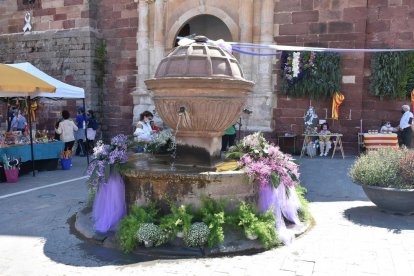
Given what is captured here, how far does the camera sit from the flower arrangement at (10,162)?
824cm

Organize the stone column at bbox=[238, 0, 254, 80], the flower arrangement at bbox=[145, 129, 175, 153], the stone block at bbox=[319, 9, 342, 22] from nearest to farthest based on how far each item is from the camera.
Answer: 1. the flower arrangement at bbox=[145, 129, 175, 153]
2. the stone block at bbox=[319, 9, 342, 22]
3. the stone column at bbox=[238, 0, 254, 80]

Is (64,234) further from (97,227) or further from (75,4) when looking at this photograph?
(75,4)

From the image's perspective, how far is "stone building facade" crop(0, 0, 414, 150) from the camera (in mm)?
10797

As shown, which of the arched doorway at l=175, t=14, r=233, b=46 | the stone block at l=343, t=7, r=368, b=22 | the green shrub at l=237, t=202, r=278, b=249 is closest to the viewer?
the green shrub at l=237, t=202, r=278, b=249

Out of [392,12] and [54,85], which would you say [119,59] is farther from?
[392,12]

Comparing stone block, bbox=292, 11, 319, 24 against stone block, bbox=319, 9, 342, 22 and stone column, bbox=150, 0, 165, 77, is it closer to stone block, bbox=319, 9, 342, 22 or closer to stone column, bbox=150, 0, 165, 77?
stone block, bbox=319, 9, 342, 22

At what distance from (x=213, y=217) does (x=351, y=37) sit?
334 inches

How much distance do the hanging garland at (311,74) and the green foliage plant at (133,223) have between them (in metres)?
7.68

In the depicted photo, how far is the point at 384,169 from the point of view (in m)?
5.26

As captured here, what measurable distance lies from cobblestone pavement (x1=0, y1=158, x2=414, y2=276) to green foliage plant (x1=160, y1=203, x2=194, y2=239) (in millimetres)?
345

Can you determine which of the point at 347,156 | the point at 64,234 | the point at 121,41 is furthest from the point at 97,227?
the point at 121,41

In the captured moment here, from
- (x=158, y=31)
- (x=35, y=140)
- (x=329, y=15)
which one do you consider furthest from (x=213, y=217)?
(x=158, y=31)

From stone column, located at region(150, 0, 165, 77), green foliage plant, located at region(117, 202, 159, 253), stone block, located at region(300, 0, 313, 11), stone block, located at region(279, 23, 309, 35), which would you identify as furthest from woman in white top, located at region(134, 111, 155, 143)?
stone block, located at region(300, 0, 313, 11)

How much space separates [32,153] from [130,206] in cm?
521
